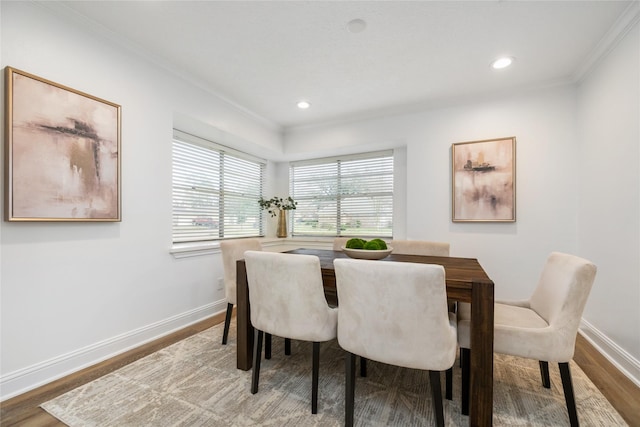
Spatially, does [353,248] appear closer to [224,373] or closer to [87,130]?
[224,373]

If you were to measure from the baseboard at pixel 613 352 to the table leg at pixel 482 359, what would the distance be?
125cm

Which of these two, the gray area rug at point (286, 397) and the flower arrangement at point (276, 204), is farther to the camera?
the flower arrangement at point (276, 204)

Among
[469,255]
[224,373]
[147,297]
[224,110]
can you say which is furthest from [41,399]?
[469,255]

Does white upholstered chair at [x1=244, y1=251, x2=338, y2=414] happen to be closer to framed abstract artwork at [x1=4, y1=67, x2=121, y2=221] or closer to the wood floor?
the wood floor

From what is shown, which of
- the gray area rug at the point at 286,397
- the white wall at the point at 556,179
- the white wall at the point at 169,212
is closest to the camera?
the gray area rug at the point at 286,397

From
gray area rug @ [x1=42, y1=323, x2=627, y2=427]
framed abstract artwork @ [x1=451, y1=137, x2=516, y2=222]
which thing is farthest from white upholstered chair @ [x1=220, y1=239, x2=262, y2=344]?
framed abstract artwork @ [x1=451, y1=137, x2=516, y2=222]

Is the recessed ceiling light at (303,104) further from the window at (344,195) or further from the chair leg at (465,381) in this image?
the chair leg at (465,381)

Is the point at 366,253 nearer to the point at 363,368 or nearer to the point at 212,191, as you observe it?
the point at 363,368

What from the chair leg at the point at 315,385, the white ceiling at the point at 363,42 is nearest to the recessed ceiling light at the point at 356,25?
the white ceiling at the point at 363,42

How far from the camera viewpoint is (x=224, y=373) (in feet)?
6.24

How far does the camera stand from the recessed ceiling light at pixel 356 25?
193 cm

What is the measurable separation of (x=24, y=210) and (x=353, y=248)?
6.77 ft

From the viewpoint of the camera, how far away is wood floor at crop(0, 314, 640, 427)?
1.47 meters

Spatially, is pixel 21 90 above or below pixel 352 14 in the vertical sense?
below
